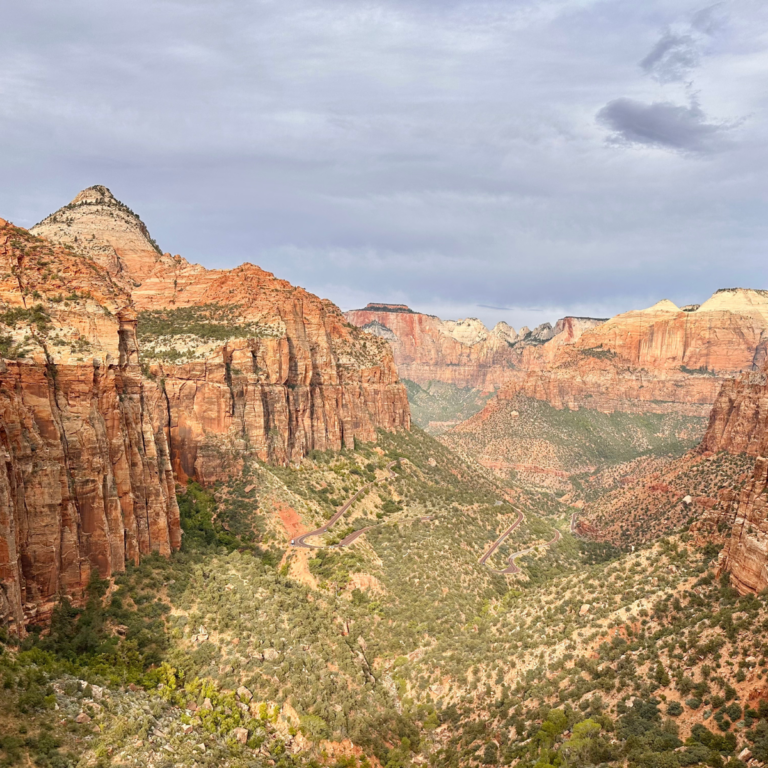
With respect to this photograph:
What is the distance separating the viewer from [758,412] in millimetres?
94062

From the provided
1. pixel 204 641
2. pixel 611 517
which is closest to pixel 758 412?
pixel 611 517

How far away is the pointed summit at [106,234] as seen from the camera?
94.5 m

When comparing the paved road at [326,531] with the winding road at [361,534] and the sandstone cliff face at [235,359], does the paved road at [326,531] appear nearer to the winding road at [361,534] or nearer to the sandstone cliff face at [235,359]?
the winding road at [361,534]

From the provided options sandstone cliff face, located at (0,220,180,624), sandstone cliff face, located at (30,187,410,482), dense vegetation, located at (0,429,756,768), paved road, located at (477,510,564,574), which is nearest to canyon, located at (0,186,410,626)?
sandstone cliff face, located at (0,220,180,624)

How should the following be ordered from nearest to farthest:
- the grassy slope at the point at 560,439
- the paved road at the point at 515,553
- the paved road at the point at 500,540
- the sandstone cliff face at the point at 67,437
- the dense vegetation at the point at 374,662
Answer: the dense vegetation at the point at 374,662 → the sandstone cliff face at the point at 67,437 → the paved road at the point at 515,553 → the paved road at the point at 500,540 → the grassy slope at the point at 560,439

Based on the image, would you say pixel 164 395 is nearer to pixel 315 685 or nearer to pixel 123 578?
pixel 123 578

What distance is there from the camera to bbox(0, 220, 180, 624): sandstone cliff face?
35.1 metres

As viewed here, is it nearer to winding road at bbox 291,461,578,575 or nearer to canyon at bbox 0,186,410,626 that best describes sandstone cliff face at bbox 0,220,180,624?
canyon at bbox 0,186,410,626

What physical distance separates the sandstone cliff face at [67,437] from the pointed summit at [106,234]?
52.4 m

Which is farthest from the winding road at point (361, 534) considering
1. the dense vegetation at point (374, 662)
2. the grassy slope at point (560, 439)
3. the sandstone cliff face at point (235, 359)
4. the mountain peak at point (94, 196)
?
the mountain peak at point (94, 196)

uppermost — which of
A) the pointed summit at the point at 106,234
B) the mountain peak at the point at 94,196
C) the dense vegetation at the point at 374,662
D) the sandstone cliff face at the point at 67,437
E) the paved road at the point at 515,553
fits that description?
the mountain peak at the point at 94,196

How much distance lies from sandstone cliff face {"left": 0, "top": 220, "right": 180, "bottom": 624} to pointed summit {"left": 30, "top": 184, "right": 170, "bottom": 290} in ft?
172

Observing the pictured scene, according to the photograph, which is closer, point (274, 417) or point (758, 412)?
point (274, 417)

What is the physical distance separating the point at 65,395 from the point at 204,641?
2222cm
